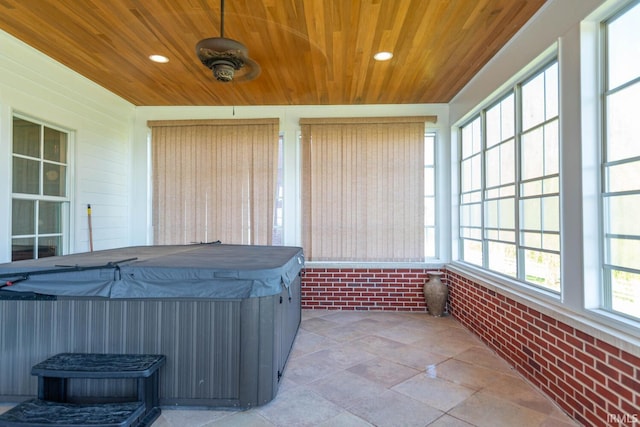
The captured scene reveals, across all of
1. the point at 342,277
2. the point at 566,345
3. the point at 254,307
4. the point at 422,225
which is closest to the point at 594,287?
the point at 566,345

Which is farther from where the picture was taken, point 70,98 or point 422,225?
point 422,225

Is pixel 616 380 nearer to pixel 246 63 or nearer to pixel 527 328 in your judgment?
pixel 527 328

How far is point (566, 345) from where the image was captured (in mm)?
2301

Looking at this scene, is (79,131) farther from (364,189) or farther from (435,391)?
(435,391)

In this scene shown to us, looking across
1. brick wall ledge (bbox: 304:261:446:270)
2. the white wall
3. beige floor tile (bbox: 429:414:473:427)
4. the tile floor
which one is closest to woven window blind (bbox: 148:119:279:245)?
the white wall

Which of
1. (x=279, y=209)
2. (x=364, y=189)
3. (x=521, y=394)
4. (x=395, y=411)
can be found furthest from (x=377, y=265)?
(x=395, y=411)

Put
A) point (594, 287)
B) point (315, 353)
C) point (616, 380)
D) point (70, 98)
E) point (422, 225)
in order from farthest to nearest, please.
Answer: point (422, 225) → point (70, 98) → point (315, 353) → point (594, 287) → point (616, 380)

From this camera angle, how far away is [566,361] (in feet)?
7.53

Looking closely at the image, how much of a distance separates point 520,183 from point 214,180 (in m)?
3.84

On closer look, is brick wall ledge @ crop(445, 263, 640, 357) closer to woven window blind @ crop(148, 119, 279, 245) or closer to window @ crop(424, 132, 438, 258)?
window @ crop(424, 132, 438, 258)

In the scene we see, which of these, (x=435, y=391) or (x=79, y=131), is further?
(x=79, y=131)

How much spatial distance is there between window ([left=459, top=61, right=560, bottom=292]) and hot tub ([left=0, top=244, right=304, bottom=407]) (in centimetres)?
217

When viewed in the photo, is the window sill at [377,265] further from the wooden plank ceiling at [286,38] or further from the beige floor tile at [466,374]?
the wooden plank ceiling at [286,38]

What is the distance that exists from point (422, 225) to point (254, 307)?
3132 millimetres
